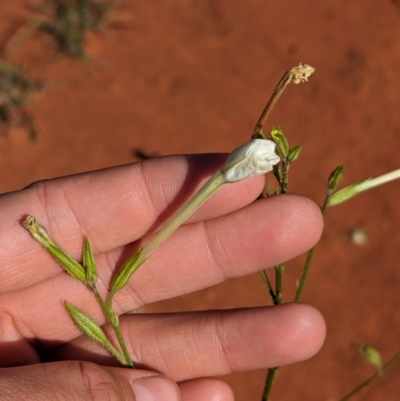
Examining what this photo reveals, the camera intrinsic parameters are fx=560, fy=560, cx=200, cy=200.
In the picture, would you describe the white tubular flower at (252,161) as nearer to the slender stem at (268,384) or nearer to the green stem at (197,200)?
the green stem at (197,200)

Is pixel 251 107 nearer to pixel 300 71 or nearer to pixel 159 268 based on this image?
pixel 159 268

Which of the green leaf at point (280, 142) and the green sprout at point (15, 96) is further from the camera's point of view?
the green sprout at point (15, 96)

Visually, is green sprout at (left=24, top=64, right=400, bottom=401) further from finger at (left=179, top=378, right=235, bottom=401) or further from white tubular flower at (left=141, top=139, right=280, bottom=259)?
finger at (left=179, top=378, right=235, bottom=401)

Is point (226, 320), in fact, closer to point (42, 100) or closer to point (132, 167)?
point (132, 167)

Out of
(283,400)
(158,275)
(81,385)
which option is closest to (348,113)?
(283,400)

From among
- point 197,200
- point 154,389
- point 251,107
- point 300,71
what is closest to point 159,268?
point 154,389

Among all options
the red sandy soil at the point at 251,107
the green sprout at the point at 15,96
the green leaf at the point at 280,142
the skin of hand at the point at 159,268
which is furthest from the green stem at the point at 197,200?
the green sprout at the point at 15,96
